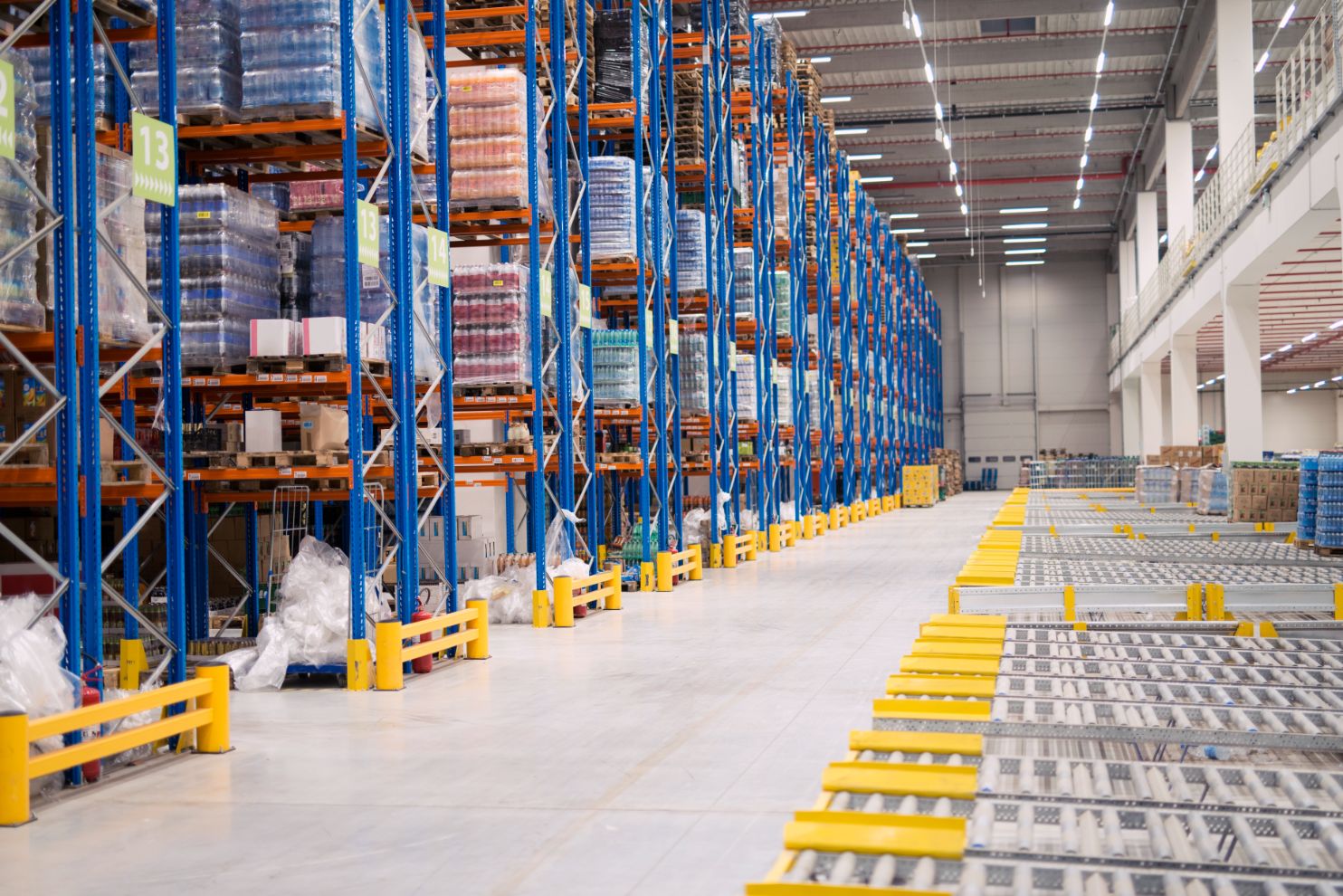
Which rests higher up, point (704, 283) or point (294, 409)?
point (704, 283)

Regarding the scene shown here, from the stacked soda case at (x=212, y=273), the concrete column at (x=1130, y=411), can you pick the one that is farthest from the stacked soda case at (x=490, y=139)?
the concrete column at (x=1130, y=411)

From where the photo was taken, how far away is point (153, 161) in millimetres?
5957

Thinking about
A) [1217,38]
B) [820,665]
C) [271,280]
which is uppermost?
[1217,38]

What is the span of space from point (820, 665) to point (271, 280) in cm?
413

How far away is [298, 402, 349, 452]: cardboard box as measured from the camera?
7.76 meters

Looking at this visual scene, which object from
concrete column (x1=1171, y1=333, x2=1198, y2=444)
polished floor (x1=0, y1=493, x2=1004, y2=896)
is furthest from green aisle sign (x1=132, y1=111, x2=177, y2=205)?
concrete column (x1=1171, y1=333, x2=1198, y2=444)

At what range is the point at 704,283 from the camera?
1535 cm

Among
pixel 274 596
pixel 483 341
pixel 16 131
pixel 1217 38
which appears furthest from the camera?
pixel 1217 38

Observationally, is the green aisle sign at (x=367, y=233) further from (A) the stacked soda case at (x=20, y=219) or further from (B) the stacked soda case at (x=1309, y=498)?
(B) the stacked soda case at (x=1309, y=498)

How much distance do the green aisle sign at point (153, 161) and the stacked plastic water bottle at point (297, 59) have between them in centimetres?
171

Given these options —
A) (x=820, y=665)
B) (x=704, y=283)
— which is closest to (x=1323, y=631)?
(x=820, y=665)

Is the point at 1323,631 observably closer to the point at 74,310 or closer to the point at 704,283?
the point at 74,310

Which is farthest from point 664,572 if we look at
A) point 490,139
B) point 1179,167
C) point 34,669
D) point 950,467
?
point 950,467

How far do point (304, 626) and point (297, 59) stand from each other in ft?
10.9
